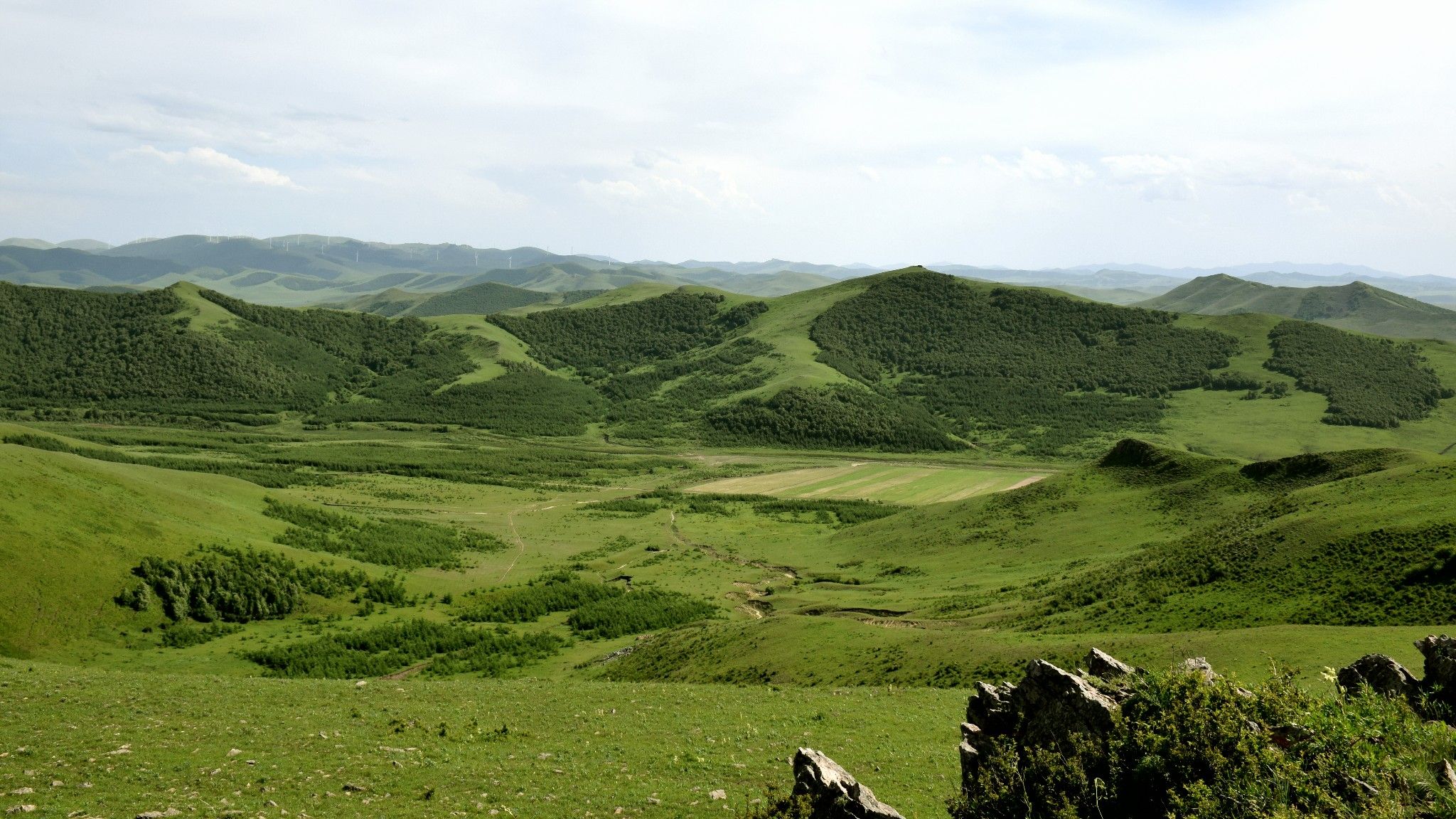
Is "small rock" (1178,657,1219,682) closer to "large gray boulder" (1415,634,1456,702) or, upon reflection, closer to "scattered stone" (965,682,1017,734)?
"scattered stone" (965,682,1017,734)

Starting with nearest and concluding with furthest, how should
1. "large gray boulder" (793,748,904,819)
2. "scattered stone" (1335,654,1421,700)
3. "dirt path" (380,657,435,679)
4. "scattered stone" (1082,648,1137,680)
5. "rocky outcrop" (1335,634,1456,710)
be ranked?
"large gray boulder" (793,748,904,819) → "rocky outcrop" (1335,634,1456,710) → "scattered stone" (1335,654,1421,700) → "scattered stone" (1082,648,1137,680) → "dirt path" (380,657,435,679)

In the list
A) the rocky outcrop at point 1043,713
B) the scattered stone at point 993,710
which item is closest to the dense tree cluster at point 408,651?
the scattered stone at point 993,710

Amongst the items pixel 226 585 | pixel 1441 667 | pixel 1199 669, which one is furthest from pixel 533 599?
A: pixel 1441 667

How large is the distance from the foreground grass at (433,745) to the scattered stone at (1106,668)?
4.99 m

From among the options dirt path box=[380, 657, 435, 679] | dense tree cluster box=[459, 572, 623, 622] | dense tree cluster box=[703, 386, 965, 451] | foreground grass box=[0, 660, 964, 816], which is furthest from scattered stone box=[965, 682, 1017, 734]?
dense tree cluster box=[703, 386, 965, 451]

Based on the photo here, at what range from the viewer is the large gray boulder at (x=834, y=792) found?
608 inches

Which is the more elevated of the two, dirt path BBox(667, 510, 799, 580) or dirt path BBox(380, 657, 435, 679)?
dirt path BBox(380, 657, 435, 679)

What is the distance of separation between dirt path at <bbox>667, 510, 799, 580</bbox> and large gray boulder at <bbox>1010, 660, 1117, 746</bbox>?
57925mm

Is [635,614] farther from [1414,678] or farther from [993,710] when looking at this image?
[1414,678]

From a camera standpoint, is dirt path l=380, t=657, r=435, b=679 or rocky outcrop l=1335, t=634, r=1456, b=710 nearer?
rocky outcrop l=1335, t=634, r=1456, b=710

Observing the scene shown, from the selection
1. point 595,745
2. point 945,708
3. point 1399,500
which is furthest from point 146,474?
point 1399,500

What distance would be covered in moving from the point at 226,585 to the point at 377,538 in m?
27.9

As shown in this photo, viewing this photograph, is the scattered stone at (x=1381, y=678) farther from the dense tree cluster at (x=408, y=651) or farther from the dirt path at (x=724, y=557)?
the dirt path at (x=724, y=557)

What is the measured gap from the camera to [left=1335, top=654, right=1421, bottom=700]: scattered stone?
60.1 feet
